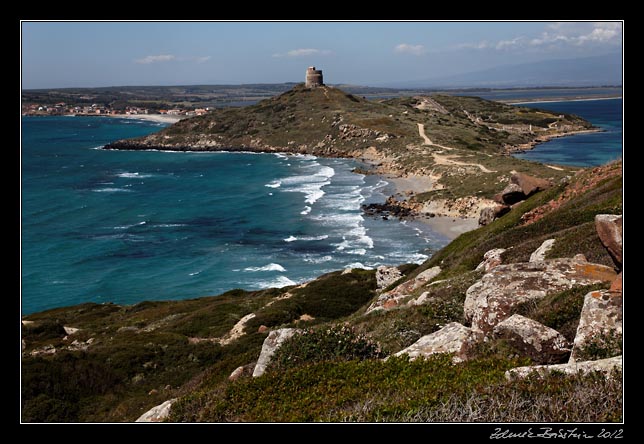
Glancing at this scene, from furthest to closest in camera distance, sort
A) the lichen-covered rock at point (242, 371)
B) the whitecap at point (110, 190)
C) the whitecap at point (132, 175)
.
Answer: the whitecap at point (132, 175) < the whitecap at point (110, 190) < the lichen-covered rock at point (242, 371)

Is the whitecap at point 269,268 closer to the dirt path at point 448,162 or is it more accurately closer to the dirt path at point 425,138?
the dirt path at point 448,162

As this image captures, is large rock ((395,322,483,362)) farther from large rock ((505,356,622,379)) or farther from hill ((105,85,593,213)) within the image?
hill ((105,85,593,213))

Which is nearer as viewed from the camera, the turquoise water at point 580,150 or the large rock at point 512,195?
the large rock at point 512,195

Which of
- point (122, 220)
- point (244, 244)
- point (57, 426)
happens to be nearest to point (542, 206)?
point (57, 426)

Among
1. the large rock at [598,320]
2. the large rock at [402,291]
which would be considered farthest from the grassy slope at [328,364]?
the large rock at [402,291]

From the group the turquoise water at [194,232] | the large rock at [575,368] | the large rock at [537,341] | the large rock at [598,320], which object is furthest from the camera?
the turquoise water at [194,232]

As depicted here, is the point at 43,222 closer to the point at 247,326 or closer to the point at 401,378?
the point at 247,326

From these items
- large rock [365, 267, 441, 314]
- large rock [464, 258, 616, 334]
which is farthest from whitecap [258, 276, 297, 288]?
large rock [464, 258, 616, 334]
